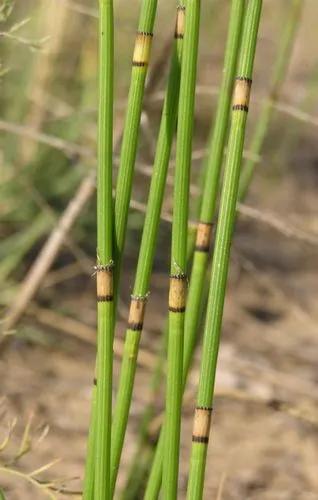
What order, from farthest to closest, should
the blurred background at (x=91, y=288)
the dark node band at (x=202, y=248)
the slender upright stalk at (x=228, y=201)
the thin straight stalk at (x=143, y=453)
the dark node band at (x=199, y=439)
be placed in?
the blurred background at (x=91, y=288)
the thin straight stalk at (x=143, y=453)
the dark node band at (x=202, y=248)
the dark node band at (x=199, y=439)
the slender upright stalk at (x=228, y=201)

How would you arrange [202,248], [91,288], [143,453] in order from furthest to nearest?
[91,288] → [143,453] → [202,248]

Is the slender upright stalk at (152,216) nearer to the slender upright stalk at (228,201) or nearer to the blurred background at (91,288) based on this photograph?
the slender upright stalk at (228,201)

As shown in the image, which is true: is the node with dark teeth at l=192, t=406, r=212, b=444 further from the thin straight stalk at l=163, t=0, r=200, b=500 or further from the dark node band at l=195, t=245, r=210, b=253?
the dark node band at l=195, t=245, r=210, b=253

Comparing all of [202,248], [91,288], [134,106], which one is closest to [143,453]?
[202,248]

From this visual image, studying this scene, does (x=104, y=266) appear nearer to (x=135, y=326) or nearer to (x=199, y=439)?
(x=135, y=326)

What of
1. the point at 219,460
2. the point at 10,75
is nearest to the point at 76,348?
the point at 219,460

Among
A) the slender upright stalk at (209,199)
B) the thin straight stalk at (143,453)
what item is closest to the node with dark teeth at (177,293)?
the slender upright stalk at (209,199)
